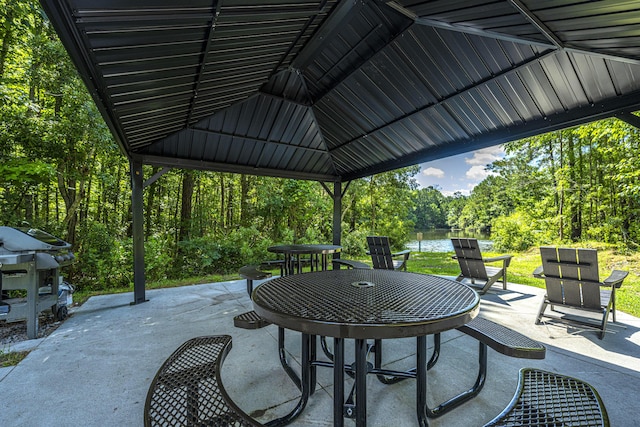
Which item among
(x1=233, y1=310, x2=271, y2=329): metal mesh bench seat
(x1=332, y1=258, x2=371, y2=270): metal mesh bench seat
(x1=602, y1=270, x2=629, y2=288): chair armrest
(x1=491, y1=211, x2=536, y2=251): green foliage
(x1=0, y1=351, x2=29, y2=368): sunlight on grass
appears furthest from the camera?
(x1=491, y1=211, x2=536, y2=251): green foliage

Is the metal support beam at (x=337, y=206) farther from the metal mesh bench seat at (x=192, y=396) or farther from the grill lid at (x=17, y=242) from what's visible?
the metal mesh bench seat at (x=192, y=396)

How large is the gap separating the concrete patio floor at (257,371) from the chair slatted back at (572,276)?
40cm

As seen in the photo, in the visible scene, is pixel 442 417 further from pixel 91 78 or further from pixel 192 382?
pixel 91 78

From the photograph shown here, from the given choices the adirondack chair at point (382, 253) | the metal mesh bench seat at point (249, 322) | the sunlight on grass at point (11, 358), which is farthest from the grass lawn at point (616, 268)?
the sunlight on grass at point (11, 358)

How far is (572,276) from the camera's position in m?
3.16

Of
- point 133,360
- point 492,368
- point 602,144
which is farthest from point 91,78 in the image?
point 602,144

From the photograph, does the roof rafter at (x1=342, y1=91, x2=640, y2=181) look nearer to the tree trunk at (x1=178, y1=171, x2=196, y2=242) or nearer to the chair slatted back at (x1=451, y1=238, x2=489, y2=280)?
the chair slatted back at (x1=451, y1=238, x2=489, y2=280)

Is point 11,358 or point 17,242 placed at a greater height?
point 17,242

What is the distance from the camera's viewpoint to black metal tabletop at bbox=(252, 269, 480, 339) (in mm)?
1211

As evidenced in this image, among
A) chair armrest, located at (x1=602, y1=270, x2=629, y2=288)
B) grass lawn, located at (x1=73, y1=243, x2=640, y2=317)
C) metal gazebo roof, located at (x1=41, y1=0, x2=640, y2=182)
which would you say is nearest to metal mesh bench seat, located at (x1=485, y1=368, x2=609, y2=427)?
metal gazebo roof, located at (x1=41, y1=0, x2=640, y2=182)

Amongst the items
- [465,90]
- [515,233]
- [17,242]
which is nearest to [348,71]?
[465,90]

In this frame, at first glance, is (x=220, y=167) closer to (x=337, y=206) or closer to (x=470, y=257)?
(x=337, y=206)

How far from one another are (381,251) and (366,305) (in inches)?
156

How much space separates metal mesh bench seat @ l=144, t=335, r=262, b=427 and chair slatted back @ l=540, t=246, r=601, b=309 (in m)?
3.72
